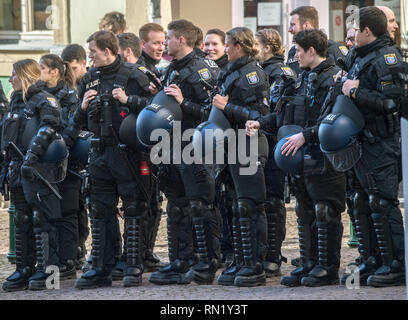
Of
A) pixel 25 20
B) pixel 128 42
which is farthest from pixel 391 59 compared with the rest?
pixel 25 20

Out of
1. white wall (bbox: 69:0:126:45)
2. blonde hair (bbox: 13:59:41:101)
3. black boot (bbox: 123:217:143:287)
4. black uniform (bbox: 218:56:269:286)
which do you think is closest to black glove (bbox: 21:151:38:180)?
blonde hair (bbox: 13:59:41:101)

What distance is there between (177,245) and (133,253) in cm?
37

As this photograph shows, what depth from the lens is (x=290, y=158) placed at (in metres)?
8.44

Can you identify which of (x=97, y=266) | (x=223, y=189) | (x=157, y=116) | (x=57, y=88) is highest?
(x=57, y=88)

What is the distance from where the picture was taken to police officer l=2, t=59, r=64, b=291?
30.4 feet

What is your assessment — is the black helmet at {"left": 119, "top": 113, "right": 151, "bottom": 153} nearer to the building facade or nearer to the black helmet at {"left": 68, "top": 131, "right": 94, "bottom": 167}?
the black helmet at {"left": 68, "top": 131, "right": 94, "bottom": 167}

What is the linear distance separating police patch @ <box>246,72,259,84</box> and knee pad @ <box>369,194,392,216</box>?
1.28 meters

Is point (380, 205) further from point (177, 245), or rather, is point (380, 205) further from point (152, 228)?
point (152, 228)

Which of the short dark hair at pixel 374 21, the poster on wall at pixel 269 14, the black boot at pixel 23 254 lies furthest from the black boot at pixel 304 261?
the poster on wall at pixel 269 14

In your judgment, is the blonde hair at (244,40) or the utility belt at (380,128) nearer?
the utility belt at (380,128)

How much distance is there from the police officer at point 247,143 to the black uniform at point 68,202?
1.63 m

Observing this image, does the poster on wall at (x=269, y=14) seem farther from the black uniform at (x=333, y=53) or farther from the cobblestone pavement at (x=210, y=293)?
the cobblestone pavement at (x=210, y=293)

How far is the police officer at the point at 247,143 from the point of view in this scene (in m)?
8.66
